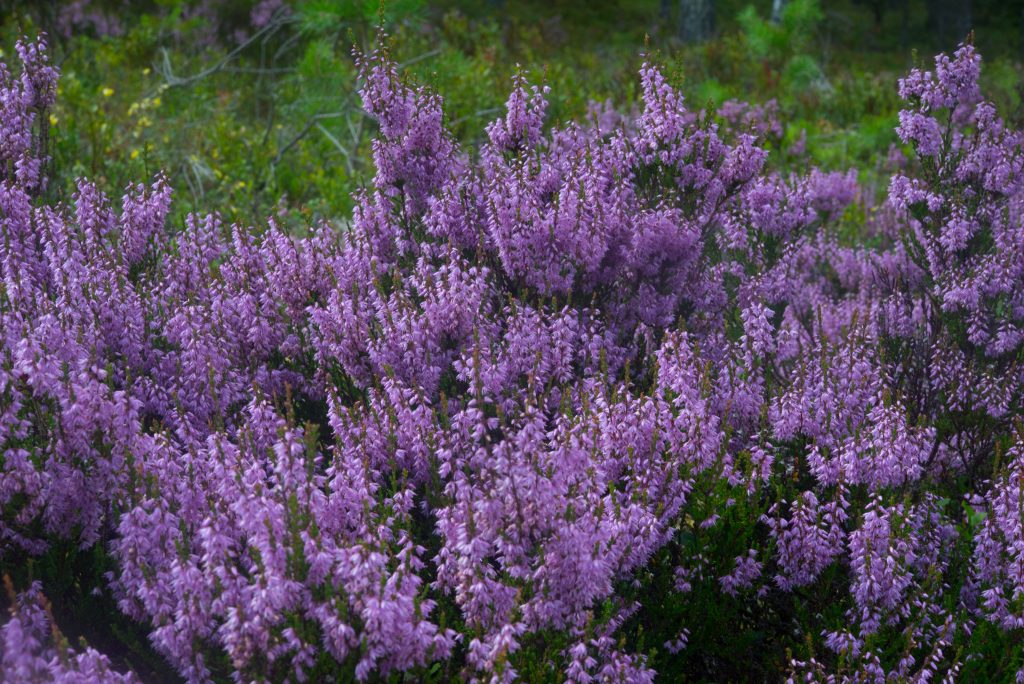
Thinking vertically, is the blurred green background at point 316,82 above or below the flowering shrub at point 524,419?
above

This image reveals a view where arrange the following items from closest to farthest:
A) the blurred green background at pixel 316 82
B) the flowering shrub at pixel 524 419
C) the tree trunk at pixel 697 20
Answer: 1. the flowering shrub at pixel 524 419
2. the blurred green background at pixel 316 82
3. the tree trunk at pixel 697 20

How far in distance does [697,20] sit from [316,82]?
12493 millimetres

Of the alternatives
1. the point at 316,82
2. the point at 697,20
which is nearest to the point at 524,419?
the point at 316,82

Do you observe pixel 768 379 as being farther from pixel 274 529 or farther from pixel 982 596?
pixel 274 529

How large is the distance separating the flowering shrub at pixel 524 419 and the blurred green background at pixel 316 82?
532mm

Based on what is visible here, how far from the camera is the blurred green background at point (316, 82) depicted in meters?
8.98

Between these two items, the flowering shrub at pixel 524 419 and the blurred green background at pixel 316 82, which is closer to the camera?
the flowering shrub at pixel 524 419

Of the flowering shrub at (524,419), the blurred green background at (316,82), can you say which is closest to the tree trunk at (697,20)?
the blurred green background at (316,82)

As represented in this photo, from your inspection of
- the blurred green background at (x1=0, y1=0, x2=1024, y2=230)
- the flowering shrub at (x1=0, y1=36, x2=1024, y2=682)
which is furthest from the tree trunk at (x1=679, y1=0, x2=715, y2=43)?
the flowering shrub at (x1=0, y1=36, x2=1024, y2=682)

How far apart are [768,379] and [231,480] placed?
9.75ft

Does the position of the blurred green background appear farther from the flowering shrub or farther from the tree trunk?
the flowering shrub

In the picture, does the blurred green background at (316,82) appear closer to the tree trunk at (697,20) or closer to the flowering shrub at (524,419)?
the tree trunk at (697,20)

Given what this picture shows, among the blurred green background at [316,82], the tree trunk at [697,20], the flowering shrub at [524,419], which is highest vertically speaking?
the tree trunk at [697,20]

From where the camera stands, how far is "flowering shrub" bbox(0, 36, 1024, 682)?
2916 millimetres
